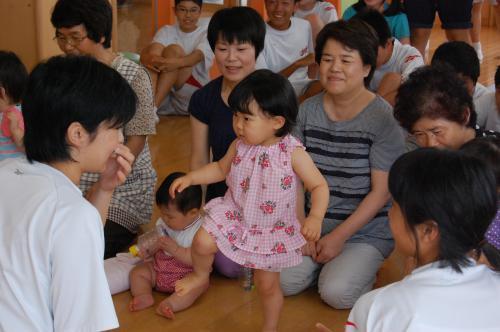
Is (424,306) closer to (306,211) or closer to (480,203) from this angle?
(480,203)

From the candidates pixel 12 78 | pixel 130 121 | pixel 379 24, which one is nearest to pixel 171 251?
pixel 130 121

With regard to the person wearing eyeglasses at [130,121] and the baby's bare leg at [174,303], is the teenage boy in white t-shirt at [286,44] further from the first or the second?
the baby's bare leg at [174,303]

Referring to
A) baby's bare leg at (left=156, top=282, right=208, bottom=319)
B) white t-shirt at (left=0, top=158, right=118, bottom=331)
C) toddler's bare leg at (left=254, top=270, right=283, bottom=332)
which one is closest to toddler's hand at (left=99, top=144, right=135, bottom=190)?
white t-shirt at (left=0, top=158, right=118, bottom=331)

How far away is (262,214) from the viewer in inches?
82.4

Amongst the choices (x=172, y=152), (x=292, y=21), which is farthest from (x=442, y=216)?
(x=292, y=21)

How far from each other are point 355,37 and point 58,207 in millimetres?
1314

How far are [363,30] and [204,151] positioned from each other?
0.71 metres

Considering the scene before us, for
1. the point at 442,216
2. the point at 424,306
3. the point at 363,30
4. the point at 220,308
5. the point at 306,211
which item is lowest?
the point at 220,308

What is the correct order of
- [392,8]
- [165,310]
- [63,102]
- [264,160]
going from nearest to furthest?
[63,102]
[264,160]
[165,310]
[392,8]

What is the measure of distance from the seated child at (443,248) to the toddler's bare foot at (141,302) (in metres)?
1.19

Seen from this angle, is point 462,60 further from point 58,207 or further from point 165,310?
point 58,207

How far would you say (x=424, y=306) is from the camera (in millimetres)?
1246

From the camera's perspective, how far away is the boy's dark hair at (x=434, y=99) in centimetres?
214

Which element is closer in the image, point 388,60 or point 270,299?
point 270,299
